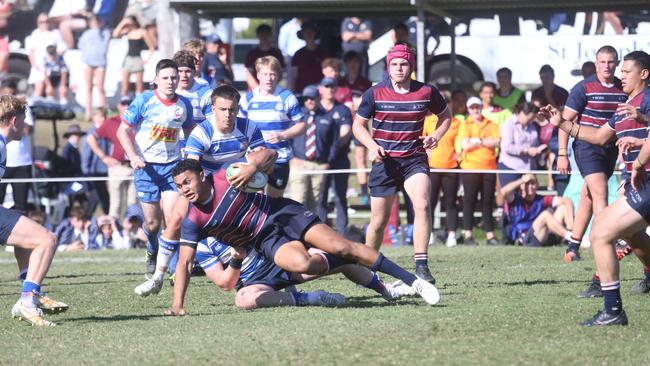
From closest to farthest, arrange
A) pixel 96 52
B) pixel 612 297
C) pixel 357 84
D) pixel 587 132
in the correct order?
pixel 612 297, pixel 587 132, pixel 357 84, pixel 96 52

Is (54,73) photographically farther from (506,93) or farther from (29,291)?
(29,291)

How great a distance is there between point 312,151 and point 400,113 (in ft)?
20.7

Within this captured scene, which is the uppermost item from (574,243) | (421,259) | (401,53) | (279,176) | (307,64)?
(401,53)

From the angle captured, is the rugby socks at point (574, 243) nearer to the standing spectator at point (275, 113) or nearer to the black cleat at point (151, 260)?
the standing spectator at point (275, 113)

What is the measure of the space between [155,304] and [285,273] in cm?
133

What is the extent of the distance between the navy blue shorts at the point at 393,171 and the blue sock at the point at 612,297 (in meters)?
3.10

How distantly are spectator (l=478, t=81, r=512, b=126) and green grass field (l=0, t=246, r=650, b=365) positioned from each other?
5.75m

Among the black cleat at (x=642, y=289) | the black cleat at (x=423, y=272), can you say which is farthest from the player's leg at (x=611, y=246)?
the black cleat at (x=423, y=272)

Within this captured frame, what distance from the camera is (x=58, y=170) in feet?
61.8

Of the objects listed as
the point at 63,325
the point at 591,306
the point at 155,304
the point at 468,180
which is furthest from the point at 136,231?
the point at 591,306

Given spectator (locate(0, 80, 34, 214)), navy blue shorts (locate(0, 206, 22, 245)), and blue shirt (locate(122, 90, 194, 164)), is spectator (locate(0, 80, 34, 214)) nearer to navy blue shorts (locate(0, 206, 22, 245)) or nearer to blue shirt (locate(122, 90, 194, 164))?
blue shirt (locate(122, 90, 194, 164))

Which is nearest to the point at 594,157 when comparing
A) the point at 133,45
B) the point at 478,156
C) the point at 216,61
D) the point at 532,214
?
the point at 532,214

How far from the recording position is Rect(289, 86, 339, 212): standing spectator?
1653 cm

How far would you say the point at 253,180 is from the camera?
8930mm
